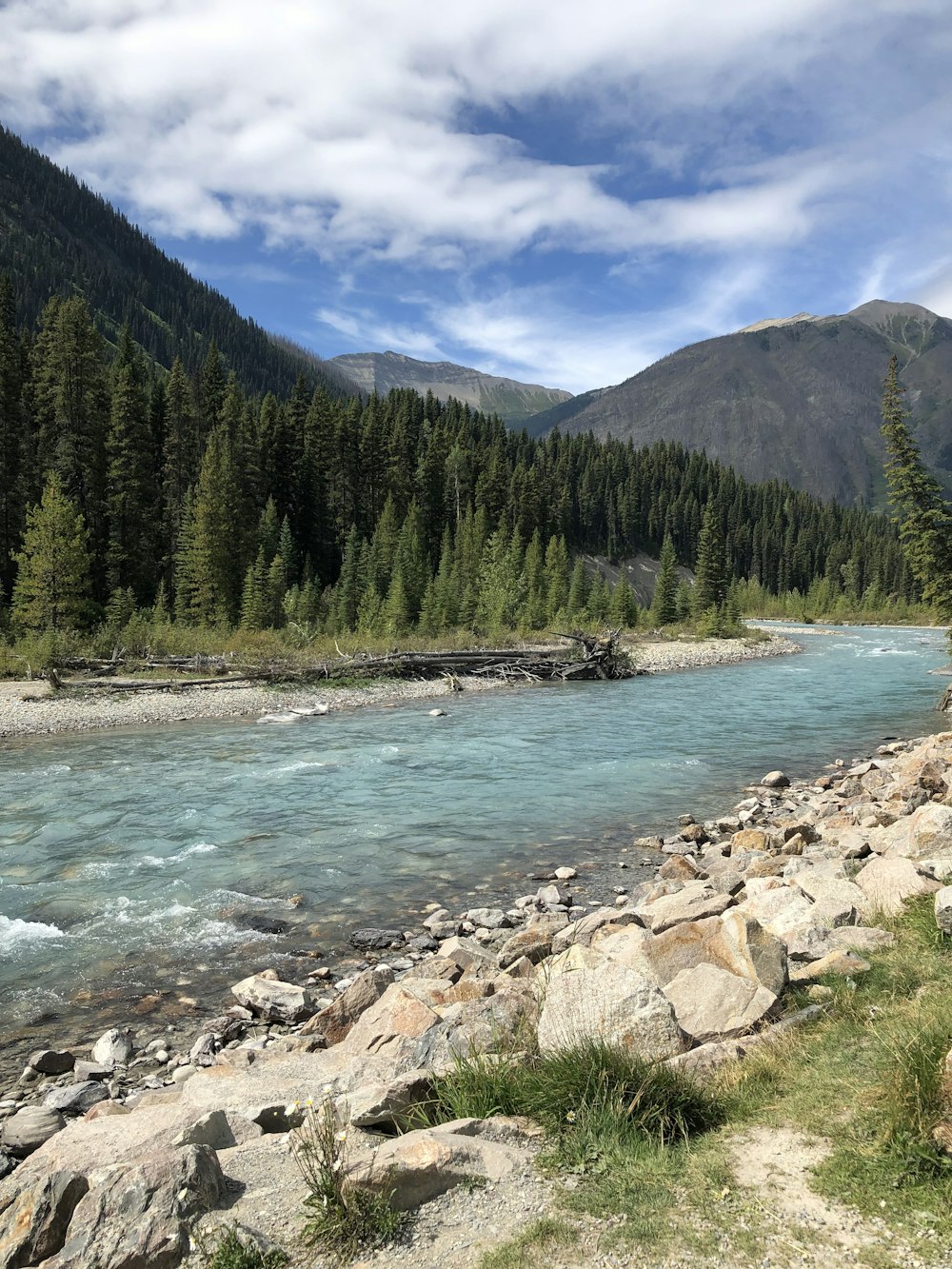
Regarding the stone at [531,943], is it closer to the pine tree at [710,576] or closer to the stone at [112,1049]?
the stone at [112,1049]

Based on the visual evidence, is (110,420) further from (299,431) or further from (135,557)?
(299,431)

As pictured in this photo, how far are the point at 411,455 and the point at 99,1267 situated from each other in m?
A: 84.6

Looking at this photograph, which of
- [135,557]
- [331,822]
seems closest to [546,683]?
[331,822]

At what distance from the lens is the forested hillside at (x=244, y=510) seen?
47.0m

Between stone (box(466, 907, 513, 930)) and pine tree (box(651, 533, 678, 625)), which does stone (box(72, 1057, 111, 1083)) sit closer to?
stone (box(466, 907, 513, 930))

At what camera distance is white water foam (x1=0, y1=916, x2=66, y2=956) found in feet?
28.9

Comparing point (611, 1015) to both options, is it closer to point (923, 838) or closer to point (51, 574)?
point (923, 838)

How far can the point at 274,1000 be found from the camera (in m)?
7.39

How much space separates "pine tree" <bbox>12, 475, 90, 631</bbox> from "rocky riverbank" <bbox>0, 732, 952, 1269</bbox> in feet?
111

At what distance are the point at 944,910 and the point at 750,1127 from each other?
8.64 ft

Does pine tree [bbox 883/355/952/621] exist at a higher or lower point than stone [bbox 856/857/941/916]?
higher

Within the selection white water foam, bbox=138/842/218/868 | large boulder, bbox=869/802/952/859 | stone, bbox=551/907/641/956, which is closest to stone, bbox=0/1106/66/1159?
stone, bbox=551/907/641/956

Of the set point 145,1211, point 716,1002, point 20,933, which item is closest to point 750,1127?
point 716,1002

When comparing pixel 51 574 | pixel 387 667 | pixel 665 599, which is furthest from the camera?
pixel 665 599
